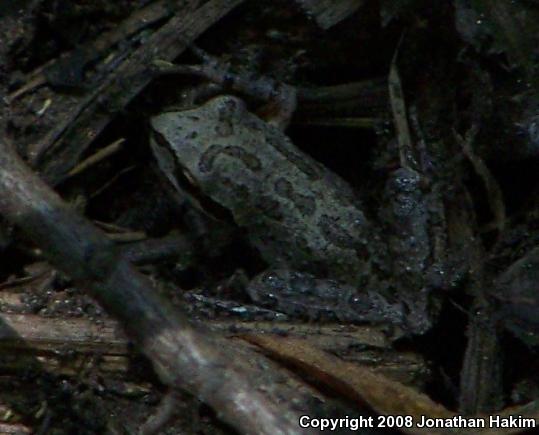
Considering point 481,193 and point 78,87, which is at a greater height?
point 78,87

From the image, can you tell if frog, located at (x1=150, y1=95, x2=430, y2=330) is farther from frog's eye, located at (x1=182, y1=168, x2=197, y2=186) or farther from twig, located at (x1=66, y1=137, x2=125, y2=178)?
twig, located at (x1=66, y1=137, x2=125, y2=178)

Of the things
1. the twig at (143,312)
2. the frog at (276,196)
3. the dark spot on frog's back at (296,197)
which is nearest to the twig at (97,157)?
the frog at (276,196)

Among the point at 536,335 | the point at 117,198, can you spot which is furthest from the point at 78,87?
the point at 536,335

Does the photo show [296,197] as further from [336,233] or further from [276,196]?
[336,233]

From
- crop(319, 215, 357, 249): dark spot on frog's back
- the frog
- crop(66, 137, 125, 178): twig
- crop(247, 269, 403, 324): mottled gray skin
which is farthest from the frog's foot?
crop(247, 269, 403, 324): mottled gray skin

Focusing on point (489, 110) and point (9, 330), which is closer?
point (9, 330)

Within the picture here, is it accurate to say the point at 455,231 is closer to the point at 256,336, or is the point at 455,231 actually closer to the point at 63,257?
the point at 256,336
